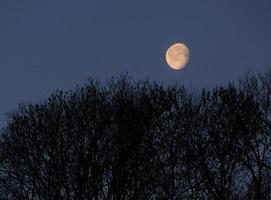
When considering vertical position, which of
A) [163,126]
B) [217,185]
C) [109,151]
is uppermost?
[163,126]

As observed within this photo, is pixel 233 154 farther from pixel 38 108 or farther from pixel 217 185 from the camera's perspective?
pixel 38 108

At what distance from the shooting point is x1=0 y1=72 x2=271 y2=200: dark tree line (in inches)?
1067

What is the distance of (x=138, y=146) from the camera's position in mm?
27328

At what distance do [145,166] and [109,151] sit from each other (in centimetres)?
240

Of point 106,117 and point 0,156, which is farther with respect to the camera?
point 0,156

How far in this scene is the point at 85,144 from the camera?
1098 inches

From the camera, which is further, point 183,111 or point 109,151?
point 183,111

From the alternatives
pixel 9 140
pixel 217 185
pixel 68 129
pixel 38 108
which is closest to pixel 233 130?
pixel 217 185

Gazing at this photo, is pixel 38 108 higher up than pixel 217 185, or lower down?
higher up

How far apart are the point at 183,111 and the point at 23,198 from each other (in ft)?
36.8

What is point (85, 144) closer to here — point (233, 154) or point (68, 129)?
point (68, 129)

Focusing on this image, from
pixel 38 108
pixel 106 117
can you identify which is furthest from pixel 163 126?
pixel 38 108

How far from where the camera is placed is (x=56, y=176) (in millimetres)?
28219

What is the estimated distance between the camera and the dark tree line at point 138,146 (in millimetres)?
27094
